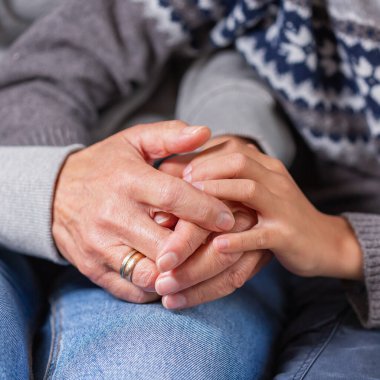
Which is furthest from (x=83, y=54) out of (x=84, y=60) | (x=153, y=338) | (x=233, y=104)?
(x=153, y=338)

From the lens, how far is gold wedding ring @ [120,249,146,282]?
61 centimetres

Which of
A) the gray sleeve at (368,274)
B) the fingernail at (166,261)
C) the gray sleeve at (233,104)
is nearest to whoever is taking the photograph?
the fingernail at (166,261)

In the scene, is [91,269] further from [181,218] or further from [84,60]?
[84,60]

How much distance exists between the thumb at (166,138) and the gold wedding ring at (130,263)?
13cm

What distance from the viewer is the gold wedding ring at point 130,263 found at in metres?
0.61

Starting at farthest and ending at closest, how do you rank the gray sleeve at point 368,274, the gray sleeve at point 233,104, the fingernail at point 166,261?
the gray sleeve at point 233,104 → the gray sleeve at point 368,274 → the fingernail at point 166,261

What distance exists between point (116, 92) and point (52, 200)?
0.33 meters

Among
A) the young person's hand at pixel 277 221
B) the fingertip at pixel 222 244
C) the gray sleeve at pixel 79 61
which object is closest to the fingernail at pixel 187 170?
the young person's hand at pixel 277 221

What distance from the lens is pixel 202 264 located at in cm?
61

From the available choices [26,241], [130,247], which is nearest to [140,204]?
[130,247]

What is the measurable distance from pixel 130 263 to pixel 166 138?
16cm

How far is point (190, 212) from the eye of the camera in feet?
1.95

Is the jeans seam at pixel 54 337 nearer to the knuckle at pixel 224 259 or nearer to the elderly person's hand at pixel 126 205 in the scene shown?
the elderly person's hand at pixel 126 205

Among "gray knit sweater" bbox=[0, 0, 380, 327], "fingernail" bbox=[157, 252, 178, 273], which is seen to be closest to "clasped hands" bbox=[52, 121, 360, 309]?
"fingernail" bbox=[157, 252, 178, 273]
